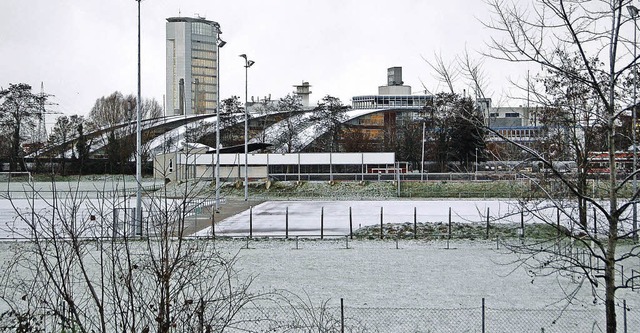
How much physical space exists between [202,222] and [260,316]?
19593 mm

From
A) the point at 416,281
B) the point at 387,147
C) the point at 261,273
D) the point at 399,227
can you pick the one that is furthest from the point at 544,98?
the point at 387,147

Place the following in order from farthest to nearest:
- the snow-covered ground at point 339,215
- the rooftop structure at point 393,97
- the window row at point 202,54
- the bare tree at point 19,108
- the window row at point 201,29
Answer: the window row at point 202,54 < the window row at point 201,29 < the rooftop structure at point 393,97 < the bare tree at point 19,108 < the snow-covered ground at point 339,215

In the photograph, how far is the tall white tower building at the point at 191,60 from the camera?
15675cm

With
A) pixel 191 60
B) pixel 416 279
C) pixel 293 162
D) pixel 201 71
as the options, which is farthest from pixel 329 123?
pixel 201 71

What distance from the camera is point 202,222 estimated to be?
31.2m

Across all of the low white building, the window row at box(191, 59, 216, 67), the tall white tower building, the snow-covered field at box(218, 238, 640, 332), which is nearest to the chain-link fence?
the snow-covered field at box(218, 238, 640, 332)

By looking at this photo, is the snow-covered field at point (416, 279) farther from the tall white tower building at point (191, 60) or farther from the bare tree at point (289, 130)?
the tall white tower building at point (191, 60)

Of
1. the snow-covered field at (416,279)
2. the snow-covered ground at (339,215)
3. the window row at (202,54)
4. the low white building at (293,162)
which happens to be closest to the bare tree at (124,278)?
the snow-covered field at (416,279)

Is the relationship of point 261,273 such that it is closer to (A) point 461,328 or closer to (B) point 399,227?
(A) point 461,328

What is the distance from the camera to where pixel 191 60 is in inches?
6240

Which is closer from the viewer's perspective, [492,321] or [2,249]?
[492,321]

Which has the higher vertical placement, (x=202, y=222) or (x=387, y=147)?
(x=387, y=147)

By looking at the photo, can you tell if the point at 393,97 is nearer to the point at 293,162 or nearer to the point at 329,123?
the point at 329,123

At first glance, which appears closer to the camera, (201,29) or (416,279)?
(416,279)
